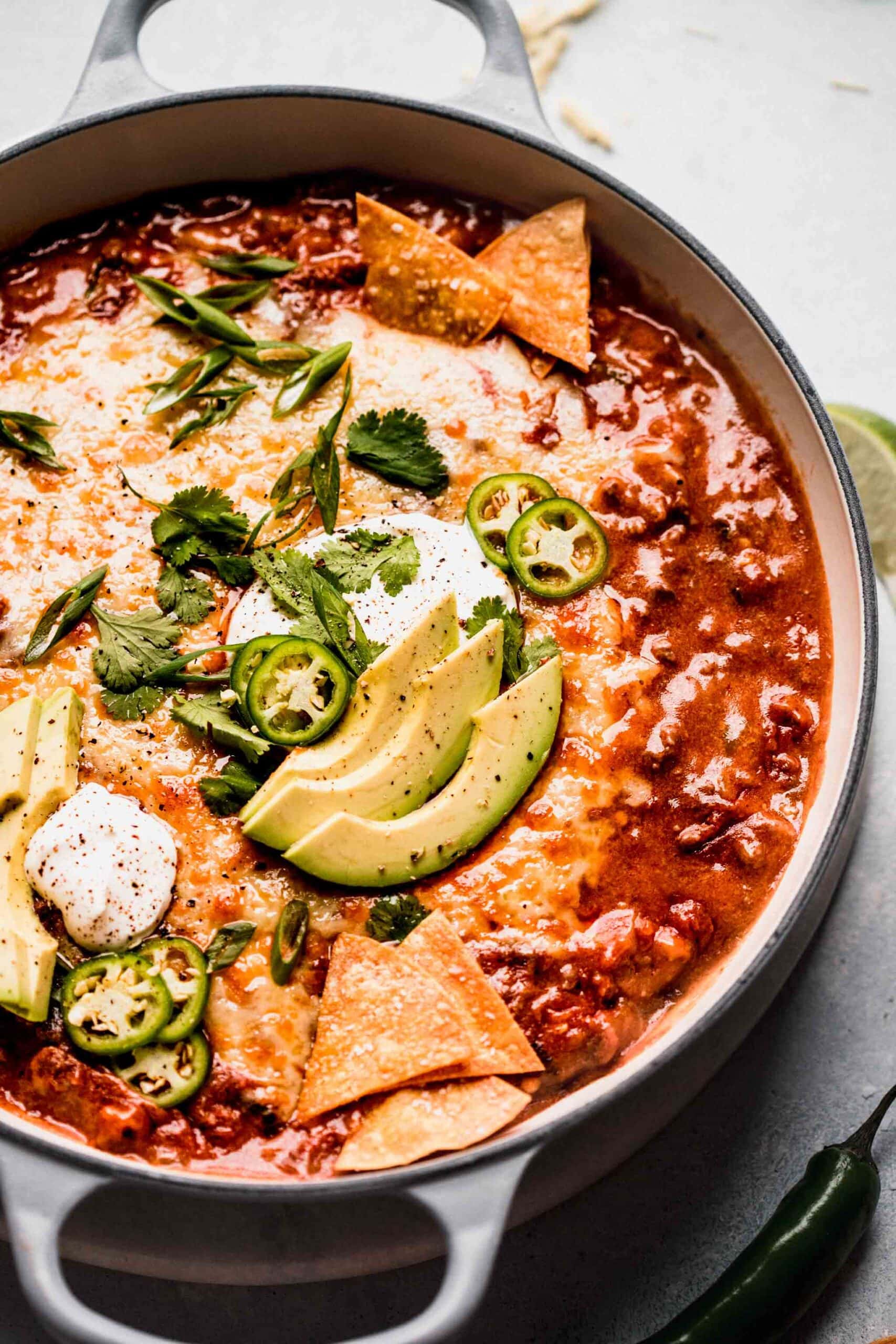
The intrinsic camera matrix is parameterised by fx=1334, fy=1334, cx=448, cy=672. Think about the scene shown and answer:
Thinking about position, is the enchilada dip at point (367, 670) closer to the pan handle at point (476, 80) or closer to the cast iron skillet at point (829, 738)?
the cast iron skillet at point (829, 738)

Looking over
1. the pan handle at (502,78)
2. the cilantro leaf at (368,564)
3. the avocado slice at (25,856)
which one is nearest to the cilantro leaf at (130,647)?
the avocado slice at (25,856)

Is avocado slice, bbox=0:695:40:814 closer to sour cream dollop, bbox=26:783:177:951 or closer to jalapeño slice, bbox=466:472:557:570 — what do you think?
sour cream dollop, bbox=26:783:177:951

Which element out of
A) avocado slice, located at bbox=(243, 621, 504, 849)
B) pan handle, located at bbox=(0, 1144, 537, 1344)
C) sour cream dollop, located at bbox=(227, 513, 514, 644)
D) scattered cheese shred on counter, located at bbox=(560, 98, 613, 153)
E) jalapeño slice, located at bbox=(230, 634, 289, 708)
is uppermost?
scattered cheese shred on counter, located at bbox=(560, 98, 613, 153)

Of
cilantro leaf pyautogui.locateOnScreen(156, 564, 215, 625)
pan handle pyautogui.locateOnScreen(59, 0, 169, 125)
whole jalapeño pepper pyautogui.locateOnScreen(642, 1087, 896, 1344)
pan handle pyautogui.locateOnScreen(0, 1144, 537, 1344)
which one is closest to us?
pan handle pyautogui.locateOnScreen(0, 1144, 537, 1344)

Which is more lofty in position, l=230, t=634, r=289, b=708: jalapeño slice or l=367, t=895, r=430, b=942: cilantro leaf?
l=230, t=634, r=289, b=708: jalapeño slice

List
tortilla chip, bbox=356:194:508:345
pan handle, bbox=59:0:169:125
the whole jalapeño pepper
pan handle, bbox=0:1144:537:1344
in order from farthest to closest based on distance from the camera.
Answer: tortilla chip, bbox=356:194:508:345
pan handle, bbox=59:0:169:125
the whole jalapeño pepper
pan handle, bbox=0:1144:537:1344

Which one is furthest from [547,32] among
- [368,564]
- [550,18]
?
[368,564]

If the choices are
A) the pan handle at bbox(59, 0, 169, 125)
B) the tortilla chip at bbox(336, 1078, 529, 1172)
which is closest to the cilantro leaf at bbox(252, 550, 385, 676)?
the tortilla chip at bbox(336, 1078, 529, 1172)
